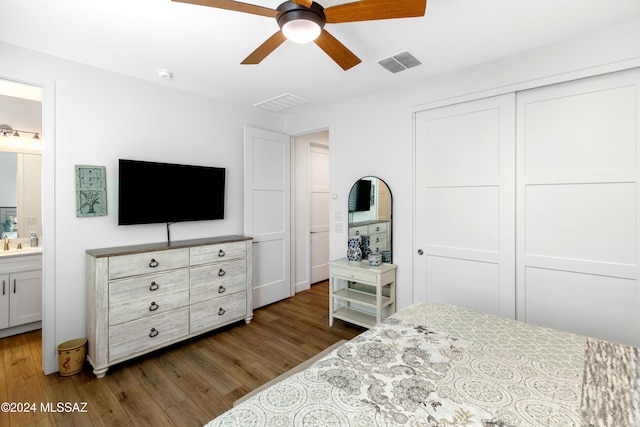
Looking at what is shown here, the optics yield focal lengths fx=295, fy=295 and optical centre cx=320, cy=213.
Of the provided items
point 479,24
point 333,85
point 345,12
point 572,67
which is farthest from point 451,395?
point 333,85

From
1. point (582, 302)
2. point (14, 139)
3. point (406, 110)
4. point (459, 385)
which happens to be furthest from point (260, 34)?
point (14, 139)

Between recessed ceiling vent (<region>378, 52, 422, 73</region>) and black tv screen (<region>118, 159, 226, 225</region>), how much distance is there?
6.88 feet

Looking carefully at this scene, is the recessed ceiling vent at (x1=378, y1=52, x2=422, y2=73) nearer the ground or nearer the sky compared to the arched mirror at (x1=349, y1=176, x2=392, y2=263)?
nearer the sky

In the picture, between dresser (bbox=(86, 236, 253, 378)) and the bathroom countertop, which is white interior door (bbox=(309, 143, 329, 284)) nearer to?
dresser (bbox=(86, 236, 253, 378))

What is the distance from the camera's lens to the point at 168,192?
3023mm

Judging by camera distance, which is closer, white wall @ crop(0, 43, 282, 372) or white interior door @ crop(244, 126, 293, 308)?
white wall @ crop(0, 43, 282, 372)

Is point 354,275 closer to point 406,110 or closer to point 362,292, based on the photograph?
point 362,292

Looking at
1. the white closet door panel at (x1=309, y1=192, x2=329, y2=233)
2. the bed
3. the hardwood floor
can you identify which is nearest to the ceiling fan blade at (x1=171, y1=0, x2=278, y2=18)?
the bed

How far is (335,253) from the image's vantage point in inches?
146

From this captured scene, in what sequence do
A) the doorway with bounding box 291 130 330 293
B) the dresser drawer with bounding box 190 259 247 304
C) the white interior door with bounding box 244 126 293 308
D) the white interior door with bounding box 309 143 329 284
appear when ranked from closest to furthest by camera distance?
1. the dresser drawer with bounding box 190 259 247 304
2. the white interior door with bounding box 244 126 293 308
3. the doorway with bounding box 291 130 330 293
4. the white interior door with bounding box 309 143 329 284

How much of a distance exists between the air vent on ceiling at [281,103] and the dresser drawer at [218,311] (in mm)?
2302

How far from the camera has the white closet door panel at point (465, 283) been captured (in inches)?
103

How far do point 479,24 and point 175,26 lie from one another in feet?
6.89

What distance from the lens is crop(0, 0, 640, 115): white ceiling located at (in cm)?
186
